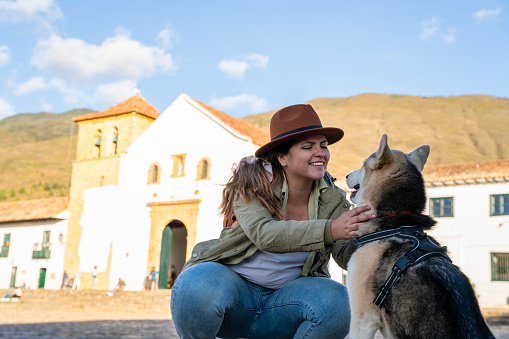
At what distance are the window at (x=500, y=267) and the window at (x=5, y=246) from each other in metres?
30.1

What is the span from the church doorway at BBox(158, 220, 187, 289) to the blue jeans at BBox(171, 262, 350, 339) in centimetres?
2617

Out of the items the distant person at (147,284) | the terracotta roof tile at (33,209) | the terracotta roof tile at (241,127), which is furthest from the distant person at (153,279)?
the terracotta roof tile at (33,209)

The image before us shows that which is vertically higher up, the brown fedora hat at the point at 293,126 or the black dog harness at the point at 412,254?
the brown fedora hat at the point at 293,126

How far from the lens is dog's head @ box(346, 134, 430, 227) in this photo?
330 centimetres

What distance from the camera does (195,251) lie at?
4.11 meters

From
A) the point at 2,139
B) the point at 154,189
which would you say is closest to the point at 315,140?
the point at 154,189

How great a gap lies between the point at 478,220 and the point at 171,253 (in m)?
16.9

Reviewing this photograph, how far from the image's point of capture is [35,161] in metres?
110

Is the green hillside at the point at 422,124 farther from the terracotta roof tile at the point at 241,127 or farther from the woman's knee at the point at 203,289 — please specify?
the woman's knee at the point at 203,289

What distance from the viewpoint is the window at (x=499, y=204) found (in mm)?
26094

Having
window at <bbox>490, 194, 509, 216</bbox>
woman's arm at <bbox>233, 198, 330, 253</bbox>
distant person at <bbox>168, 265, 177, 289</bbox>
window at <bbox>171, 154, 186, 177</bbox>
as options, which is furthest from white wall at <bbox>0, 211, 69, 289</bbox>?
woman's arm at <bbox>233, 198, 330, 253</bbox>

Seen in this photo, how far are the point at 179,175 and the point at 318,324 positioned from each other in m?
26.4

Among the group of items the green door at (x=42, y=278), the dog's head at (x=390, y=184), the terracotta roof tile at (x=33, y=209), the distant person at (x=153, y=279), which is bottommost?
the green door at (x=42, y=278)

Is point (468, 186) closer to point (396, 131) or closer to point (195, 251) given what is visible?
point (195, 251)
